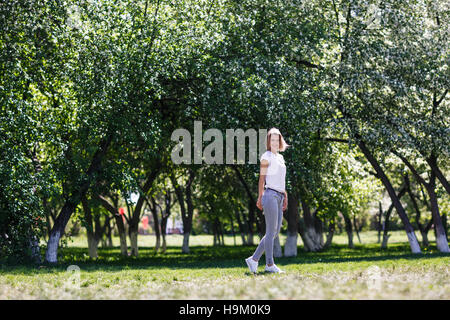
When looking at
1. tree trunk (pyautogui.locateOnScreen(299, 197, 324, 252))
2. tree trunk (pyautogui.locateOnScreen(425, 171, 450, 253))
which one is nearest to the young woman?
tree trunk (pyautogui.locateOnScreen(425, 171, 450, 253))

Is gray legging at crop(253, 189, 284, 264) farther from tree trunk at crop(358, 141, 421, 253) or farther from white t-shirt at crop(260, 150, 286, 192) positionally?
tree trunk at crop(358, 141, 421, 253)

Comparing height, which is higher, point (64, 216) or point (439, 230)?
point (64, 216)

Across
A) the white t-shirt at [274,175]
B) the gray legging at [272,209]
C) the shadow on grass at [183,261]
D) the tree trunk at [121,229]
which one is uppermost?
the white t-shirt at [274,175]

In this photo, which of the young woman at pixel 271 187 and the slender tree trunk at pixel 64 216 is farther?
the slender tree trunk at pixel 64 216

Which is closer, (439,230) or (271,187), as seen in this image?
(271,187)

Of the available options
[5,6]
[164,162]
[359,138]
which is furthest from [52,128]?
[359,138]

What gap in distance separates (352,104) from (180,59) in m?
7.02

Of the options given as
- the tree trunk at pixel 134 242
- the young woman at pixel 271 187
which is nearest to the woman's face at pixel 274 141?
the young woman at pixel 271 187

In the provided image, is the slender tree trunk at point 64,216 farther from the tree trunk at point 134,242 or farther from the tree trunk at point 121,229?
the tree trunk at point 134,242

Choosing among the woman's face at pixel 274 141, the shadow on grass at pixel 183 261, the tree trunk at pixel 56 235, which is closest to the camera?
the woman's face at pixel 274 141

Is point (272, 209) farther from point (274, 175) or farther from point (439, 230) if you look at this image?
point (439, 230)

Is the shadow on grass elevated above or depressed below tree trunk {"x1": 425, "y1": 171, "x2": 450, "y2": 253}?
below

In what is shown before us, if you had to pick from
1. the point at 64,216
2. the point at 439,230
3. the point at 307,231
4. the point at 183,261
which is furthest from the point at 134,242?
the point at 439,230

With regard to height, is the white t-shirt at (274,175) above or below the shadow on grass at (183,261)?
above
